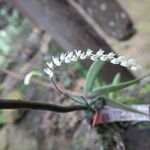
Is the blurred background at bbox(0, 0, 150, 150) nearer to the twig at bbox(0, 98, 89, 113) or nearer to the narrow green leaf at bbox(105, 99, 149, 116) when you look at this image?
the narrow green leaf at bbox(105, 99, 149, 116)

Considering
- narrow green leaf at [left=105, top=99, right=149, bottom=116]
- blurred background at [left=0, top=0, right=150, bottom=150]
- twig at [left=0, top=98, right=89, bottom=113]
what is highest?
blurred background at [left=0, top=0, right=150, bottom=150]

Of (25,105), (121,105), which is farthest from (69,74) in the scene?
(25,105)

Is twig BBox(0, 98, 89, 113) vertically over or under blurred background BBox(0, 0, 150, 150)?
under

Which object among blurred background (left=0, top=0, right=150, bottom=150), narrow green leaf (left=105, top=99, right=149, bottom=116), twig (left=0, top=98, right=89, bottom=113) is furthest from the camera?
blurred background (left=0, top=0, right=150, bottom=150)

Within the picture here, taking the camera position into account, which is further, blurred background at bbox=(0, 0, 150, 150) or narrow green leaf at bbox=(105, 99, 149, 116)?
blurred background at bbox=(0, 0, 150, 150)

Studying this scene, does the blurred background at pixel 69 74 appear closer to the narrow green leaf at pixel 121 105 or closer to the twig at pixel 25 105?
the narrow green leaf at pixel 121 105

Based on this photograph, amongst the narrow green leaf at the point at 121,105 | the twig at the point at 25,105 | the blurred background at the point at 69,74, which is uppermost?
the blurred background at the point at 69,74

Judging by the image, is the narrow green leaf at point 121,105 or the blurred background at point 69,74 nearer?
the narrow green leaf at point 121,105

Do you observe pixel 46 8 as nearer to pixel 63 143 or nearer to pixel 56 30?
pixel 56 30

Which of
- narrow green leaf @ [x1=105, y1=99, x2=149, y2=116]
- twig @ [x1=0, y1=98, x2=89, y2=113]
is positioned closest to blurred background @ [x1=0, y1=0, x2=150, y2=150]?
narrow green leaf @ [x1=105, y1=99, x2=149, y2=116]

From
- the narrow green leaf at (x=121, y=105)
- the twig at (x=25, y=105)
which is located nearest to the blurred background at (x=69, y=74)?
the narrow green leaf at (x=121, y=105)
